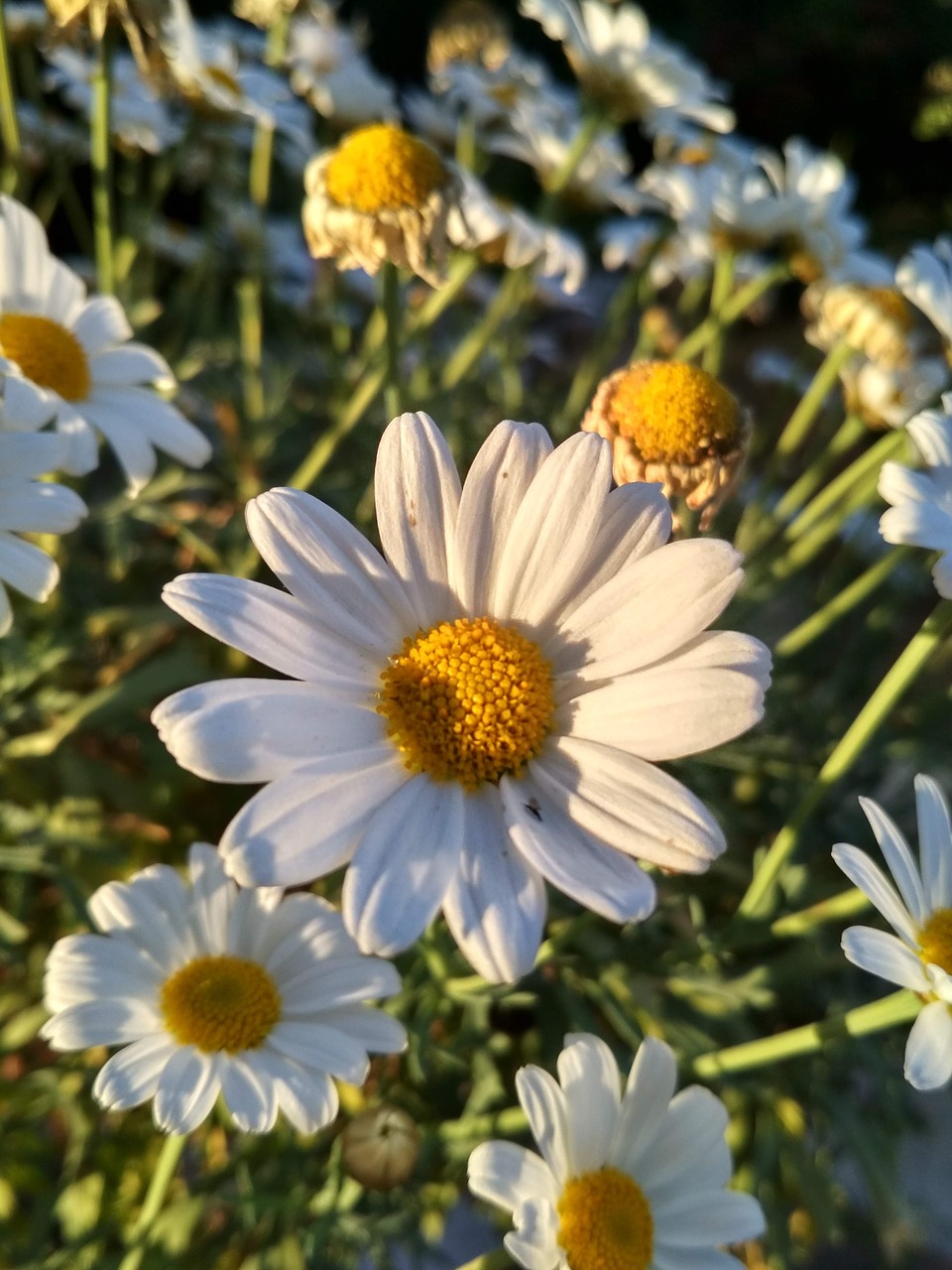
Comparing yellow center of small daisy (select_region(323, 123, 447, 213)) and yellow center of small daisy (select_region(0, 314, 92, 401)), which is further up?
yellow center of small daisy (select_region(323, 123, 447, 213))

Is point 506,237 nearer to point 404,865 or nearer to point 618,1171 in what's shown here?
point 404,865

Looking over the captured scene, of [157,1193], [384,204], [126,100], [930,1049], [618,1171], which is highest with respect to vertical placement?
[384,204]

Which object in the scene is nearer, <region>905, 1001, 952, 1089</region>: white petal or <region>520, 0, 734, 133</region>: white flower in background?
<region>905, 1001, 952, 1089</region>: white petal

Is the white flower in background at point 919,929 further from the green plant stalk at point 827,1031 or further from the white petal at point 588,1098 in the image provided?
the white petal at point 588,1098

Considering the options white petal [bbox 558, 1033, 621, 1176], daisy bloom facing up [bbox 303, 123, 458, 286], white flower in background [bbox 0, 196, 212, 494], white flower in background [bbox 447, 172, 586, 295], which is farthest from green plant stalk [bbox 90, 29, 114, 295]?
white petal [bbox 558, 1033, 621, 1176]

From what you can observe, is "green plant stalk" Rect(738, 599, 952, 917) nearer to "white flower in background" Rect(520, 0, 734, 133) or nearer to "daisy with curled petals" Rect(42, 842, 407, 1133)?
"daisy with curled petals" Rect(42, 842, 407, 1133)

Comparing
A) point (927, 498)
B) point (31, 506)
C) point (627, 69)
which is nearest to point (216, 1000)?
point (31, 506)
